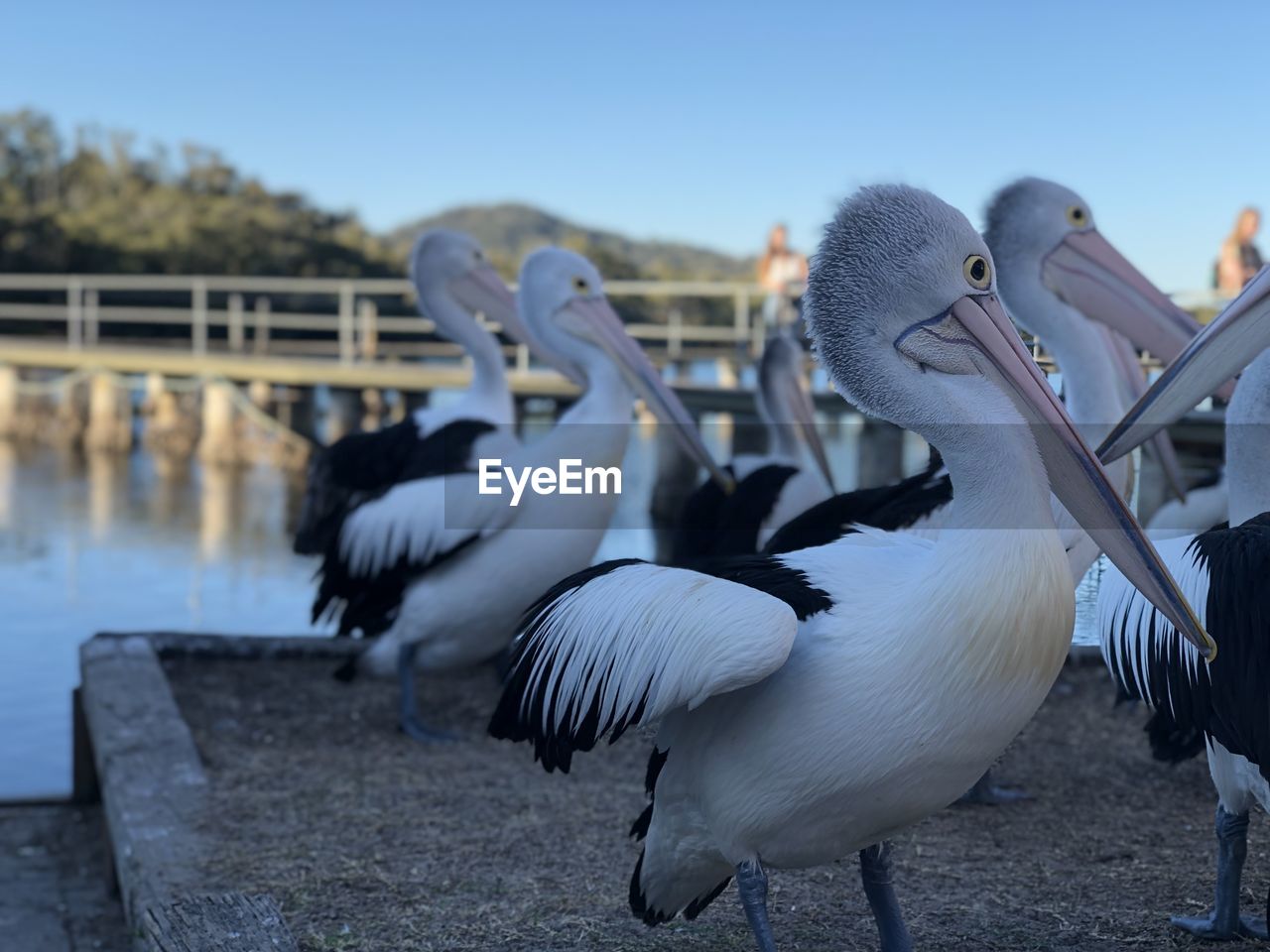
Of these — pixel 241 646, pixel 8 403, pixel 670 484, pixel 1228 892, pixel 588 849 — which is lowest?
pixel 8 403

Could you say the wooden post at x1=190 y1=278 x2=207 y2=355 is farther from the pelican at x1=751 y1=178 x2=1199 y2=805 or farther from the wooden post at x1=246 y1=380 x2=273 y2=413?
the pelican at x1=751 y1=178 x2=1199 y2=805

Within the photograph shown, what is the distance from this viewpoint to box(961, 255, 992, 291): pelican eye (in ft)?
6.82

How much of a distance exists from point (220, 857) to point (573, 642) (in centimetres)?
135

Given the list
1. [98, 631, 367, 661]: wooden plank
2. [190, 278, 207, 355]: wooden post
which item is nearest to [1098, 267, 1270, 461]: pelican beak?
[98, 631, 367, 661]: wooden plank

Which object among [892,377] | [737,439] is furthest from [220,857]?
[737,439]

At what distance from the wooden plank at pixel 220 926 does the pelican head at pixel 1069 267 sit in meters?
2.33

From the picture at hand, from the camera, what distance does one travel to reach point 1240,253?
779 centimetres

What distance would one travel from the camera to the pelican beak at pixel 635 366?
427 centimetres

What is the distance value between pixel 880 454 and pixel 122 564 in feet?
17.3

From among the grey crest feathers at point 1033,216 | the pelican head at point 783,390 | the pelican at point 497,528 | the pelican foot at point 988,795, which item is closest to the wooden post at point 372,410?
the pelican head at point 783,390

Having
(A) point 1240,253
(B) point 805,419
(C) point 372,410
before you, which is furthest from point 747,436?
(C) point 372,410

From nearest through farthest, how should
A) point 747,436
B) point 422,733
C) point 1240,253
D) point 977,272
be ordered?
point 977,272
point 422,733
point 1240,253
point 747,436

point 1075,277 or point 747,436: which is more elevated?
point 1075,277

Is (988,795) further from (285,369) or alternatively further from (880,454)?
(285,369)
